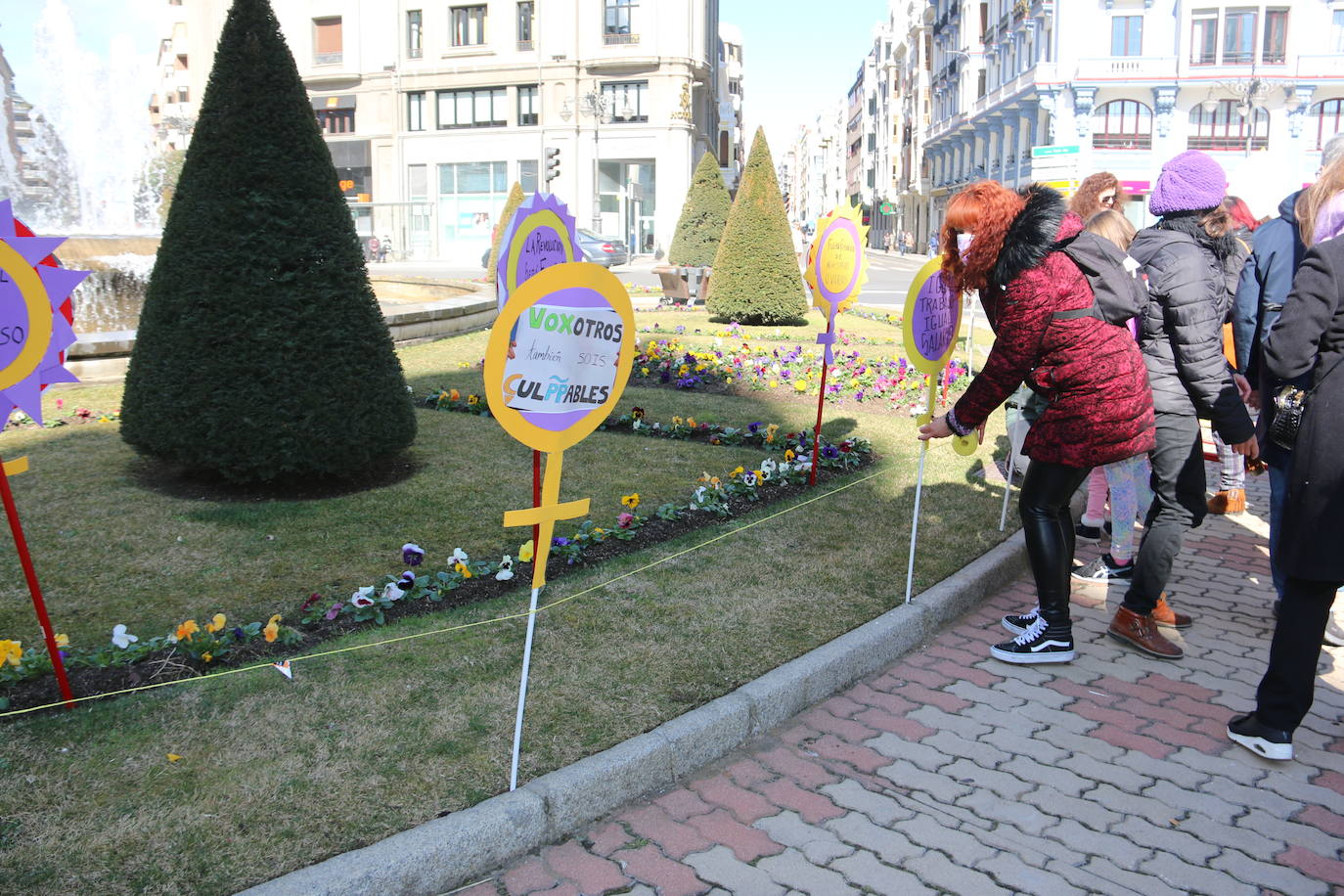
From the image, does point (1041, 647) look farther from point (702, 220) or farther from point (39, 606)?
point (702, 220)

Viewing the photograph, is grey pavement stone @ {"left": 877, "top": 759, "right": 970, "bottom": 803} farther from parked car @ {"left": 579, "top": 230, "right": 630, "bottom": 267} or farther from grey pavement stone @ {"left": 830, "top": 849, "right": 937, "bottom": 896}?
parked car @ {"left": 579, "top": 230, "right": 630, "bottom": 267}

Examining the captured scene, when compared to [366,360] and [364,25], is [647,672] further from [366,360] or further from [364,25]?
[364,25]

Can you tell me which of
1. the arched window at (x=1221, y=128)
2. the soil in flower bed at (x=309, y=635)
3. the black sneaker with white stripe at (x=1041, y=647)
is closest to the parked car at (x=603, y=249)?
the soil in flower bed at (x=309, y=635)

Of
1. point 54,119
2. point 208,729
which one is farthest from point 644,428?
point 54,119

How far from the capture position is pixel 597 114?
40.7 meters

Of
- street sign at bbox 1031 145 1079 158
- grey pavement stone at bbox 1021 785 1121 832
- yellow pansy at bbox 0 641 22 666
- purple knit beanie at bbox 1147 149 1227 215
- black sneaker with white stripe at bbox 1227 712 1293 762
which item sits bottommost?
grey pavement stone at bbox 1021 785 1121 832

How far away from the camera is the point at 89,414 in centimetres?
801

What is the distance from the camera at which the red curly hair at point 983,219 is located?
392 cm

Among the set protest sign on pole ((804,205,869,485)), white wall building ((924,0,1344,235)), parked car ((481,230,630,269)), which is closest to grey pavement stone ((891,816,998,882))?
protest sign on pole ((804,205,869,485))

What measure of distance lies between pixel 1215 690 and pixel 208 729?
12.9 feet

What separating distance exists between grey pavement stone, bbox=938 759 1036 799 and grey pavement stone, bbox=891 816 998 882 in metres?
0.29

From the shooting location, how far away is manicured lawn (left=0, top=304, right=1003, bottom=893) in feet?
9.17

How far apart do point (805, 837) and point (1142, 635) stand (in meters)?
2.30

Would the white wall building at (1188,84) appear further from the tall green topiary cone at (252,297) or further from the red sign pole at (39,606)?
the red sign pole at (39,606)
